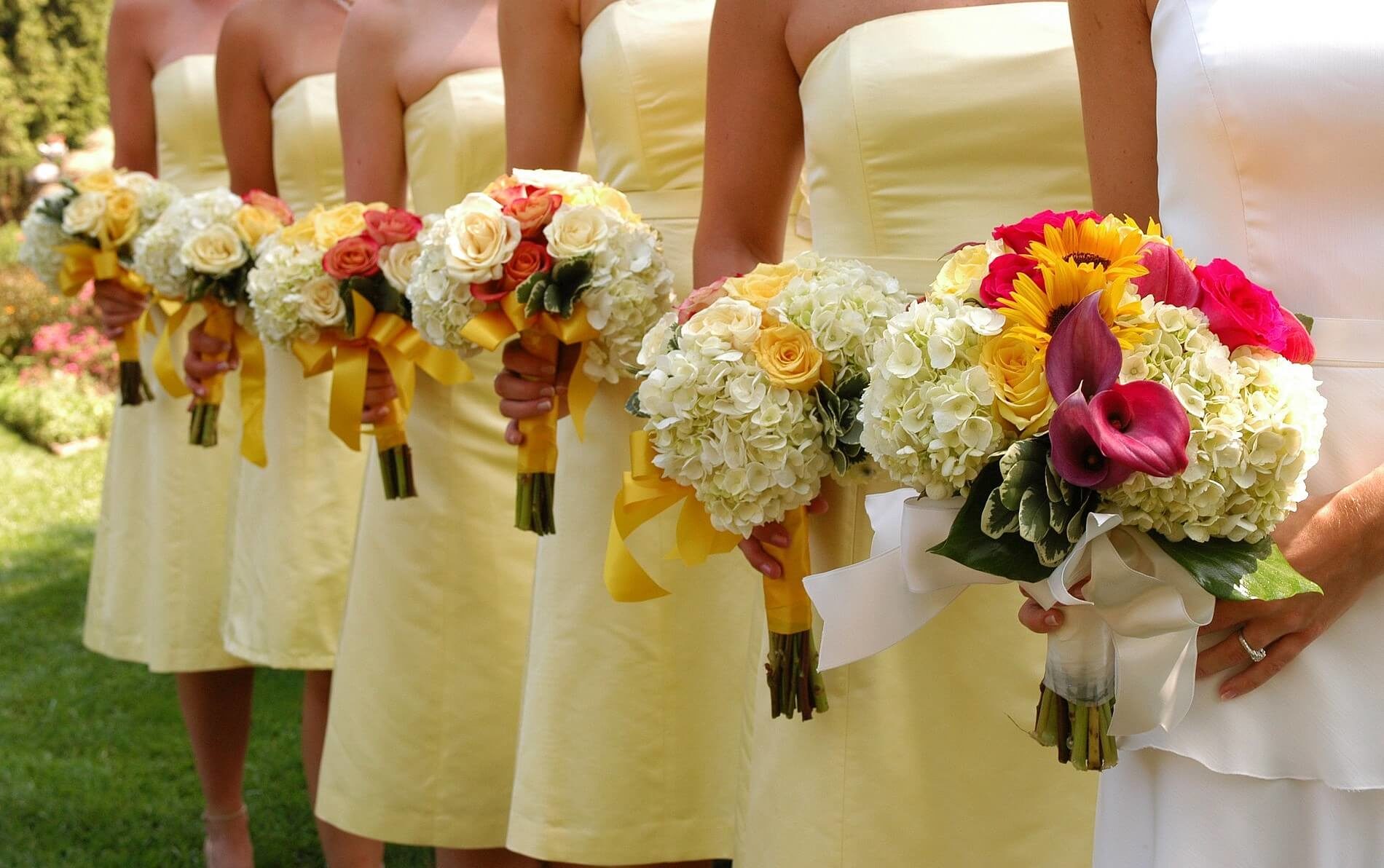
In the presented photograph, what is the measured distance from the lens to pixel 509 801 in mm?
4070

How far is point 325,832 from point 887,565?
10.4ft

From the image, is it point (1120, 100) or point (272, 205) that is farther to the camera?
point (272, 205)

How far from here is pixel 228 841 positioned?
520cm

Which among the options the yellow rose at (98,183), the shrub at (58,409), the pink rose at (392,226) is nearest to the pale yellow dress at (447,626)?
the pink rose at (392,226)

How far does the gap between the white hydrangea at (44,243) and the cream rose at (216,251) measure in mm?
1198

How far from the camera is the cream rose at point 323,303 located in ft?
12.9

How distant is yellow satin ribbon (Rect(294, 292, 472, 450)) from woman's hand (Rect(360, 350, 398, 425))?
0.02 m

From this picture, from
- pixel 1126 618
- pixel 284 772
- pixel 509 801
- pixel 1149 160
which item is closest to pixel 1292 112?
pixel 1149 160

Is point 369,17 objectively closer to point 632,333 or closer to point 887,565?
point 632,333

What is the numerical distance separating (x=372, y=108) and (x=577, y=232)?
4.60 feet

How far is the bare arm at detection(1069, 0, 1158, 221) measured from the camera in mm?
2129

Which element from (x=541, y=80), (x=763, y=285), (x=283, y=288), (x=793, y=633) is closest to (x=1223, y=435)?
(x=763, y=285)

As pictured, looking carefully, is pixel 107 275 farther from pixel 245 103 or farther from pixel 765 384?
pixel 765 384

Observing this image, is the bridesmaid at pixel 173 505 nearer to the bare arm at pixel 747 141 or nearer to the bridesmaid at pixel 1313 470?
the bare arm at pixel 747 141
